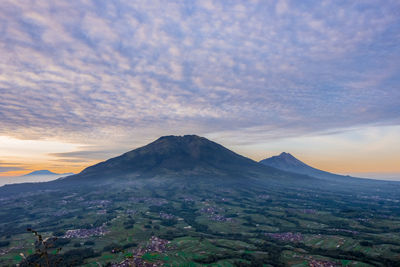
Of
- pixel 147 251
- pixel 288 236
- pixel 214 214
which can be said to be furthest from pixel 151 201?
pixel 288 236

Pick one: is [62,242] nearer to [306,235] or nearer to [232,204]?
[306,235]

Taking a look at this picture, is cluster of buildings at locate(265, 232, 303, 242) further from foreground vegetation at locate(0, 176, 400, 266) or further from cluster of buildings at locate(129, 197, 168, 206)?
cluster of buildings at locate(129, 197, 168, 206)

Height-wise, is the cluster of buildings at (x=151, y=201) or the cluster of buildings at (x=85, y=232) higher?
the cluster of buildings at (x=151, y=201)

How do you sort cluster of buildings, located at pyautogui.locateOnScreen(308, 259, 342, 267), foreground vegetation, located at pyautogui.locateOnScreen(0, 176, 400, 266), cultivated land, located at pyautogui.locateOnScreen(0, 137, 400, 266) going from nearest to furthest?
1. cluster of buildings, located at pyautogui.locateOnScreen(308, 259, 342, 267)
2. cultivated land, located at pyautogui.locateOnScreen(0, 137, 400, 266)
3. foreground vegetation, located at pyautogui.locateOnScreen(0, 176, 400, 266)

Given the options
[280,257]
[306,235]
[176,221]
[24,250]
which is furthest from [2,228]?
[306,235]

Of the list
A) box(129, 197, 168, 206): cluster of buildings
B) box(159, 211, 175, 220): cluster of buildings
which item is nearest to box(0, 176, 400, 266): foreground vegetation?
box(159, 211, 175, 220): cluster of buildings

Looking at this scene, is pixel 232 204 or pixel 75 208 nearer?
pixel 75 208

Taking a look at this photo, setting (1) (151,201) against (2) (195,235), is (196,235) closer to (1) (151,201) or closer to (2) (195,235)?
(2) (195,235)

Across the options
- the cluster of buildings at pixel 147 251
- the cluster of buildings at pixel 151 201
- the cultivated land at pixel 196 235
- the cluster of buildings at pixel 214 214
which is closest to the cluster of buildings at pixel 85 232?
the cultivated land at pixel 196 235

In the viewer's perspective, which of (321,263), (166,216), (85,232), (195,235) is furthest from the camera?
(166,216)

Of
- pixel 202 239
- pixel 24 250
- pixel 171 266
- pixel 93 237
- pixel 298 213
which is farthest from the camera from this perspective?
pixel 298 213

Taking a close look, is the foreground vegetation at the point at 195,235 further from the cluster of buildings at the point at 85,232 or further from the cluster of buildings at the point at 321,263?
the cluster of buildings at the point at 85,232
